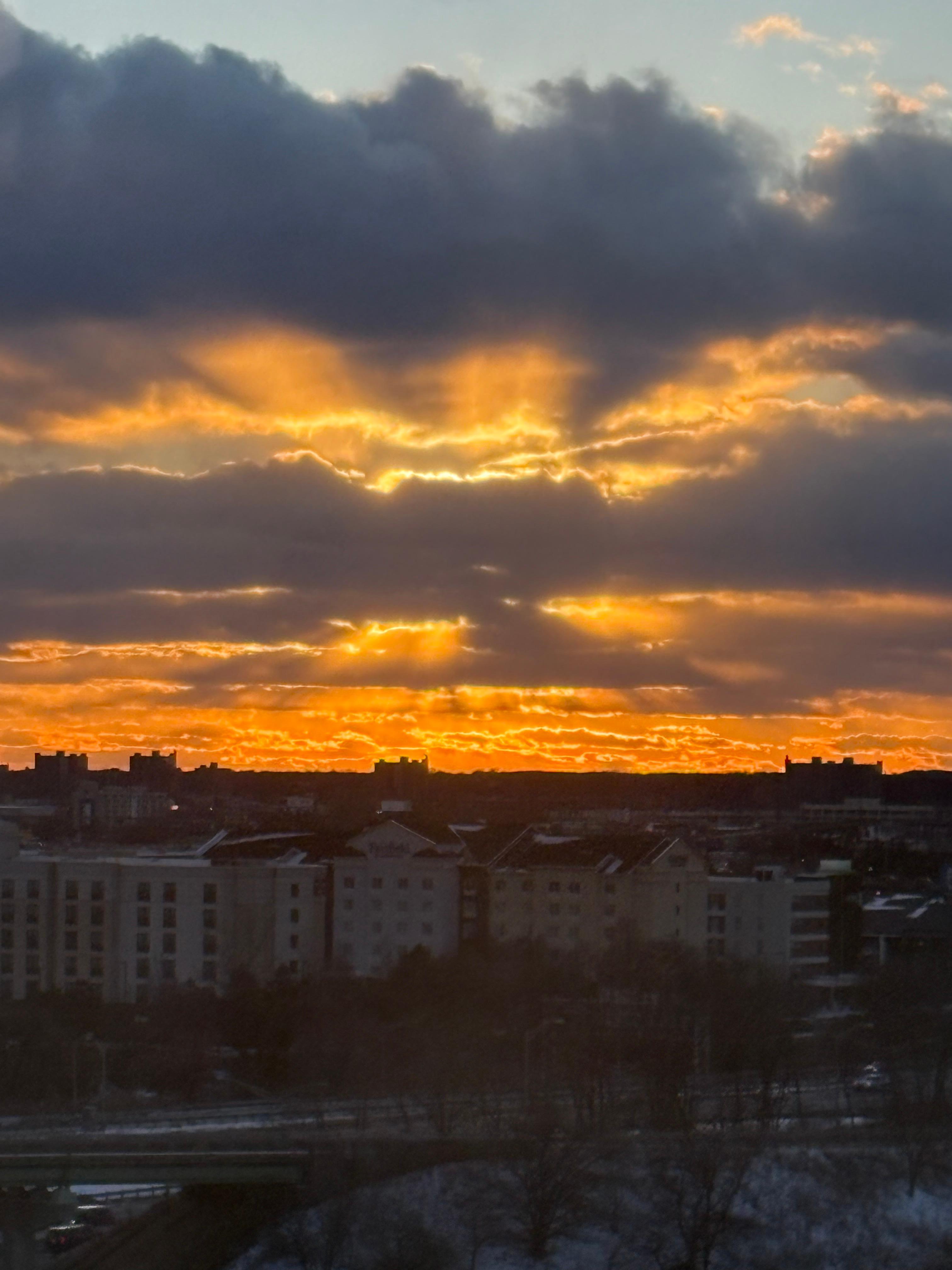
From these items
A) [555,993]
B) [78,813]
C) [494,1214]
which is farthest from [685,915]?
[78,813]

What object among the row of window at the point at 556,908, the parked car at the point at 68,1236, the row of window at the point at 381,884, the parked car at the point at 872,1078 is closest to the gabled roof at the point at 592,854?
the row of window at the point at 556,908

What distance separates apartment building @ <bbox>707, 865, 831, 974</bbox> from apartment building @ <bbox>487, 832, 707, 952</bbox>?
563mm

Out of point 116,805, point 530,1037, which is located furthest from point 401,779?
Result: point 530,1037

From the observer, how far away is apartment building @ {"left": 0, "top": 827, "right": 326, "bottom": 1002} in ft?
137

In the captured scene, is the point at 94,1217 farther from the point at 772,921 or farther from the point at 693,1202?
the point at 772,921

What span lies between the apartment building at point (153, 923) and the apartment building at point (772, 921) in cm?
868

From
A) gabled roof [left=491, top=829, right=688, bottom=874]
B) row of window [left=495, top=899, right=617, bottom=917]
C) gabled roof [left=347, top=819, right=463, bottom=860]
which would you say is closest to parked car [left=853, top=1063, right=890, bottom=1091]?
gabled roof [left=491, top=829, right=688, bottom=874]

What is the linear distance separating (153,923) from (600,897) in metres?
9.61

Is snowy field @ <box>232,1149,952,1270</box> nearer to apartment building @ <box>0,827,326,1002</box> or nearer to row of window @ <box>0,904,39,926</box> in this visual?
apartment building @ <box>0,827,326,1002</box>

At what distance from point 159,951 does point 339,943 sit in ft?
12.8

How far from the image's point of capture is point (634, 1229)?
→ 26.1 m

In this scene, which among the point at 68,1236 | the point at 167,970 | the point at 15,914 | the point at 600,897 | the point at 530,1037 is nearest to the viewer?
the point at 68,1236

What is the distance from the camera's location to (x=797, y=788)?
81.4 metres

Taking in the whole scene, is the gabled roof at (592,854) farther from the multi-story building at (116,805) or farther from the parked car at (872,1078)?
the multi-story building at (116,805)
